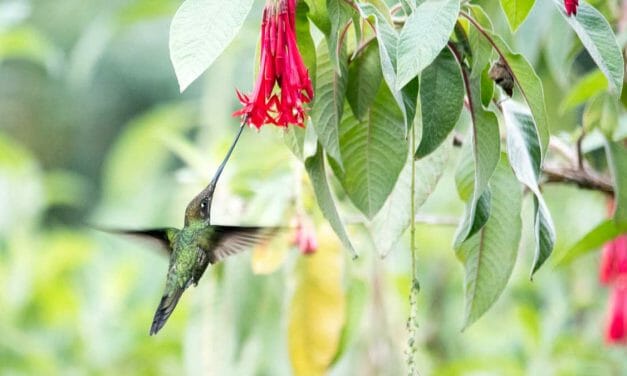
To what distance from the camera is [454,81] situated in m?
0.95

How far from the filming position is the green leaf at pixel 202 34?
33.2 inches

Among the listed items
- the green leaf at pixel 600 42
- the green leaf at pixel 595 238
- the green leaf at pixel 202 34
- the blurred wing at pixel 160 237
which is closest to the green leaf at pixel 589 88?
the green leaf at pixel 595 238

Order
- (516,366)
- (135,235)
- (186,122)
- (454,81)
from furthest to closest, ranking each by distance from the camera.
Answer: (186,122) < (516,366) < (135,235) < (454,81)

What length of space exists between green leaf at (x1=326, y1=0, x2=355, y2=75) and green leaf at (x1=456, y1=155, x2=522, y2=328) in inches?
10.0

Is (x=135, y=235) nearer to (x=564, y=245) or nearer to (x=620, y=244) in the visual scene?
(x=620, y=244)

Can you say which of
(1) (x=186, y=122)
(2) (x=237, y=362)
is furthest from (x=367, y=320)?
(1) (x=186, y=122)

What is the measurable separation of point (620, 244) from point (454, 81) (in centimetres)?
104

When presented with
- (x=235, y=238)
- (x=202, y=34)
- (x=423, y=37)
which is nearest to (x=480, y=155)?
(x=423, y=37)

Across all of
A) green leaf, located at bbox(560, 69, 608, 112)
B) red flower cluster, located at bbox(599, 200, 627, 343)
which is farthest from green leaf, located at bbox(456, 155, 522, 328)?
red flower cluster, located at bbox(599, 200, 627, 343)

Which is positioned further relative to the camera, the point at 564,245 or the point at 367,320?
the point at 564,245

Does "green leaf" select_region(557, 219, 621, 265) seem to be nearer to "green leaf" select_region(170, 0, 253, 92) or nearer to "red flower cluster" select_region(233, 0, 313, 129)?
"red flower cluster" select_region(233, 0, 313, 129)

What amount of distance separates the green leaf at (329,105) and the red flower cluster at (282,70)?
0.06 ft

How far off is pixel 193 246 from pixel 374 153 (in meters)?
0.33

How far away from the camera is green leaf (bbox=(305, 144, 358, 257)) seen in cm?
99
